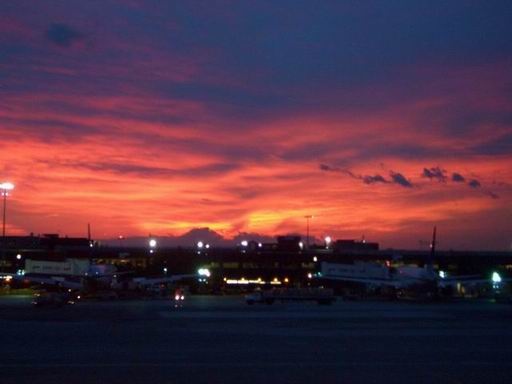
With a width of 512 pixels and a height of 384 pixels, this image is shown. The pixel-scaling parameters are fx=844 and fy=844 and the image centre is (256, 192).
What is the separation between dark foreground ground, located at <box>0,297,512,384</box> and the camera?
24172 mm

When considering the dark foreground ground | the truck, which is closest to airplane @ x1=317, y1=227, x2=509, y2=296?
the truck

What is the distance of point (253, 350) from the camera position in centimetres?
3166

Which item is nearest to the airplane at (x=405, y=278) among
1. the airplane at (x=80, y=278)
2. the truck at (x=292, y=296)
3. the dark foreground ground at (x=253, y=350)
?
the truck at (x=292, y=296)

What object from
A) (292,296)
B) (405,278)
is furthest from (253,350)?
(405,278)

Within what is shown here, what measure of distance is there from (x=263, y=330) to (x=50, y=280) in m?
79.1

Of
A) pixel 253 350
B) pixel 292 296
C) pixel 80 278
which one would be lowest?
pixel 253 350

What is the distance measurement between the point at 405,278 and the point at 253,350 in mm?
78832

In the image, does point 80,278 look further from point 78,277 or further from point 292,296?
point 292,296

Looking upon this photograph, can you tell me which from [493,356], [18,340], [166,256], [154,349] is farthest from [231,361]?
[166,256]

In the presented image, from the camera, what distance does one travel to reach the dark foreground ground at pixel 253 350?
2417 cm

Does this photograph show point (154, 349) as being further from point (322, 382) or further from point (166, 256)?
point (166, 256)

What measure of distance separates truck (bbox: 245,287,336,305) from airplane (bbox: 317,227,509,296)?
19183mm

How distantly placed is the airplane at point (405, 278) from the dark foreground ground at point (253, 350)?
4946cm

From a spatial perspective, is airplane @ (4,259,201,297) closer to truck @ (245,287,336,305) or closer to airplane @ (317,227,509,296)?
airplane @ (317,227,509,296)
